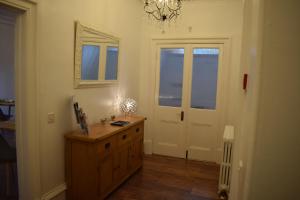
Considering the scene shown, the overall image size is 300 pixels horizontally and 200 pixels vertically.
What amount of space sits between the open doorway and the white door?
2.55 m

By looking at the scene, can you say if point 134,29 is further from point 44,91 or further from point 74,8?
point 44,91

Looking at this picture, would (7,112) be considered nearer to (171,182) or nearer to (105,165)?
(105,165)

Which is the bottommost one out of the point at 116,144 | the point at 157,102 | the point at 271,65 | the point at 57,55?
the point at 116,144

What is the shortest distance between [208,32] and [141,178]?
2.77 meters

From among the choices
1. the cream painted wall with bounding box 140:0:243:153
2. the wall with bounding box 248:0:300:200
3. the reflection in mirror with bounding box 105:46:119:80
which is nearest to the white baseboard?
the cream painted wall with bounding box 140:0:243:153

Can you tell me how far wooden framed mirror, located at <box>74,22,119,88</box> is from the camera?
2734 mm

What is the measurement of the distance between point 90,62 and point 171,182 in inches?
81.7

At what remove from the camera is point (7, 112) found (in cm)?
467

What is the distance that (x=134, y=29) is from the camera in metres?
4.18

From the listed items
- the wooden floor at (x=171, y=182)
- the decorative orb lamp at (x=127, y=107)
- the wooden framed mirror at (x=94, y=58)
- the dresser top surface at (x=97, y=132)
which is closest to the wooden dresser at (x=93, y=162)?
the dresser top surface at (x=97, y=132)

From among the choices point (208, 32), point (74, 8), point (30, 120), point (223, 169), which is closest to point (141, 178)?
point (223, 169)

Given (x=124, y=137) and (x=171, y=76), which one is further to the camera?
(x=171, y=76)

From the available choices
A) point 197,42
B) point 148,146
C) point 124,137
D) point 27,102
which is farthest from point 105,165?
point 197,42

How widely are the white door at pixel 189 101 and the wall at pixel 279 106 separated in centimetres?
337
